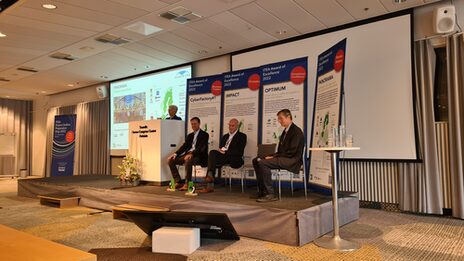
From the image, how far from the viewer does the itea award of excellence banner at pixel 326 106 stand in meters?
3.86

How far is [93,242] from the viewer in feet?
11.4

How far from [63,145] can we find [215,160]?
24.7 ft

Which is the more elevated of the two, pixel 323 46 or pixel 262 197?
pixel 323 46

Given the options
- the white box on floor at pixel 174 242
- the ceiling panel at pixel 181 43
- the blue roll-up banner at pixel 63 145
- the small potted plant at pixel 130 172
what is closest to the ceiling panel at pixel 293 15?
the ceiling panel at pixel 181 43

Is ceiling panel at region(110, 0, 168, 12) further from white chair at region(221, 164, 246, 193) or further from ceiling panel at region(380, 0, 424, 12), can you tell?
ceiling panel at region(380, 0, 424, 12)

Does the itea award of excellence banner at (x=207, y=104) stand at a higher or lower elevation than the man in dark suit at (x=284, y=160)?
higher

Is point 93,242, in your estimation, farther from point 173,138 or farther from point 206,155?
point 173,138

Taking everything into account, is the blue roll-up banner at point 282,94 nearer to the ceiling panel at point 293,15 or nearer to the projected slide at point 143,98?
the ceiling panel at point 293,15

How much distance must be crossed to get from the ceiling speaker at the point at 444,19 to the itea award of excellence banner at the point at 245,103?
8.26ft

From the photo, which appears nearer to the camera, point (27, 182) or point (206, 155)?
point (206, 155)

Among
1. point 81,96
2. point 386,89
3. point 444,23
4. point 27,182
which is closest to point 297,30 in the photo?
point 386,89

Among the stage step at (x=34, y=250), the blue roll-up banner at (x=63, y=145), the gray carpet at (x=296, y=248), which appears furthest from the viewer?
the blue roll-up banner at (x=63, y=145)

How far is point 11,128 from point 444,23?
45.0ft

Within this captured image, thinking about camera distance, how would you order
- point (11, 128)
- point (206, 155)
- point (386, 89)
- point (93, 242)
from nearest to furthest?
point (93, 242), point (386, 89), point (206, 155), point (11, 128)
